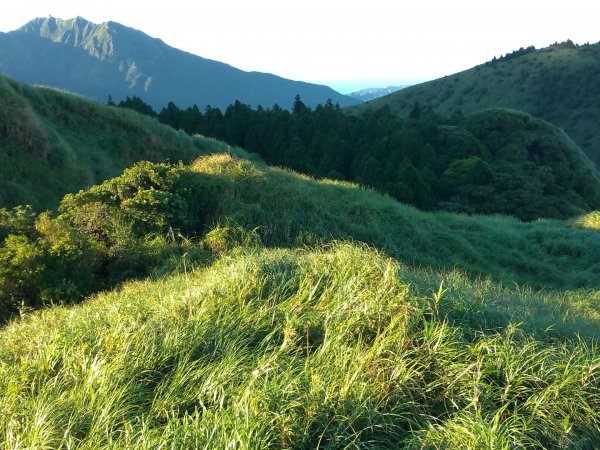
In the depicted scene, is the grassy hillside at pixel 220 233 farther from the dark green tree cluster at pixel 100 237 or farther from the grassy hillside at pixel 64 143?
the grassy hillside at pixel 64 143

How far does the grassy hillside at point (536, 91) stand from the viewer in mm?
46969

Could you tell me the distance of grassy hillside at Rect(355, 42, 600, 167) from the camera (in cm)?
4697

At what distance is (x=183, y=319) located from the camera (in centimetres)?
432

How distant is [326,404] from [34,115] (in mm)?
15090

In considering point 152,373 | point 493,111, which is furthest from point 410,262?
point 493,111

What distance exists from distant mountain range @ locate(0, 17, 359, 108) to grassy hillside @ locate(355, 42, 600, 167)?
326ft

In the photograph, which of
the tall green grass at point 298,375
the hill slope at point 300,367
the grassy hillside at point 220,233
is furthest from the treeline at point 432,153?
the tall green grass at point 298,375

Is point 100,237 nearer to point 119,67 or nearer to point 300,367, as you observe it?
point 300,367

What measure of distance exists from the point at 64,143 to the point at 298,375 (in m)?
14.5

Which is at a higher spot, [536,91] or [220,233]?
[536,91]

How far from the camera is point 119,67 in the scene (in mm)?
157750

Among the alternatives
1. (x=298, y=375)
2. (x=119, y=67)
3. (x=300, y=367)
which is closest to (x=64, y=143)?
(x=300, y=367)

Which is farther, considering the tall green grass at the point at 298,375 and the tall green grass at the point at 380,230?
the tall green grass at the point at 380,230

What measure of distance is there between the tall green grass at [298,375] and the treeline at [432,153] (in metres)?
16.0
